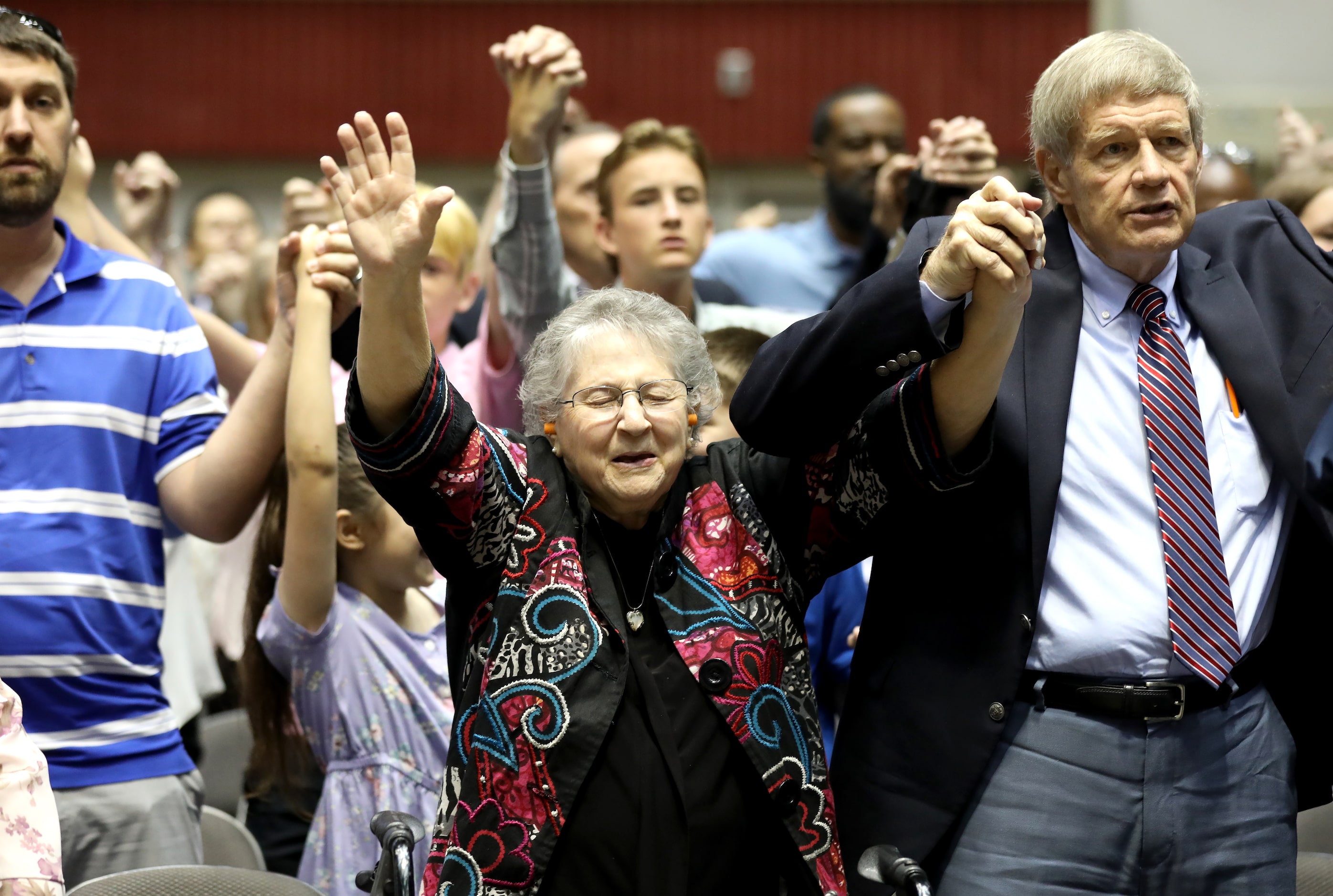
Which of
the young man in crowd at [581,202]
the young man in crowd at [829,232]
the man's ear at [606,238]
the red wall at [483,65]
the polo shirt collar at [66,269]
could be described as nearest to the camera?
the polo shirt collar at [66,269]

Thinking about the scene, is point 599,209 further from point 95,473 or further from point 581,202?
point 95,473

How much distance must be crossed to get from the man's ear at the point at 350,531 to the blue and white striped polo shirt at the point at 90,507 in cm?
30

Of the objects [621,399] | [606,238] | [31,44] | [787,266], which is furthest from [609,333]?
[787,266]

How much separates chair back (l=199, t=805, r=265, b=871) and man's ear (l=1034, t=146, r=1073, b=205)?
1817mm

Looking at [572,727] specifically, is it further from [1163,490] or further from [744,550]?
[1163,490]

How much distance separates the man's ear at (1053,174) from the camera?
2156mm

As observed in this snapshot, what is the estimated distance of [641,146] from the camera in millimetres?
3473

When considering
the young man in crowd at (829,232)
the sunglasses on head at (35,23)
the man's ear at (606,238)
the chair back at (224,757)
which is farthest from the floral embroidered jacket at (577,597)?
the young man in crowd at (829,232)

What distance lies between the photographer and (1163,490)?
2018 mm

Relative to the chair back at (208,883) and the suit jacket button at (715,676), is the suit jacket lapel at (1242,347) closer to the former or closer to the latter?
the suit jacket button at (715,676)

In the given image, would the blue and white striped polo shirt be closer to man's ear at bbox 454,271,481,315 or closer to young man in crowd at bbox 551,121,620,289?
man's ear at bbox 454,271,481,315

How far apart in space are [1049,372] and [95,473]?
1.63 meters

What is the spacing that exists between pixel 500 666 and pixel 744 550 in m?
0.39

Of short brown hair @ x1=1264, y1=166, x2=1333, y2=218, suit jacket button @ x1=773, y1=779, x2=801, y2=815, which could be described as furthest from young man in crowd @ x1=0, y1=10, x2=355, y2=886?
short brown hair @ x1=1264, y1=166, x2=1333, y2=218
